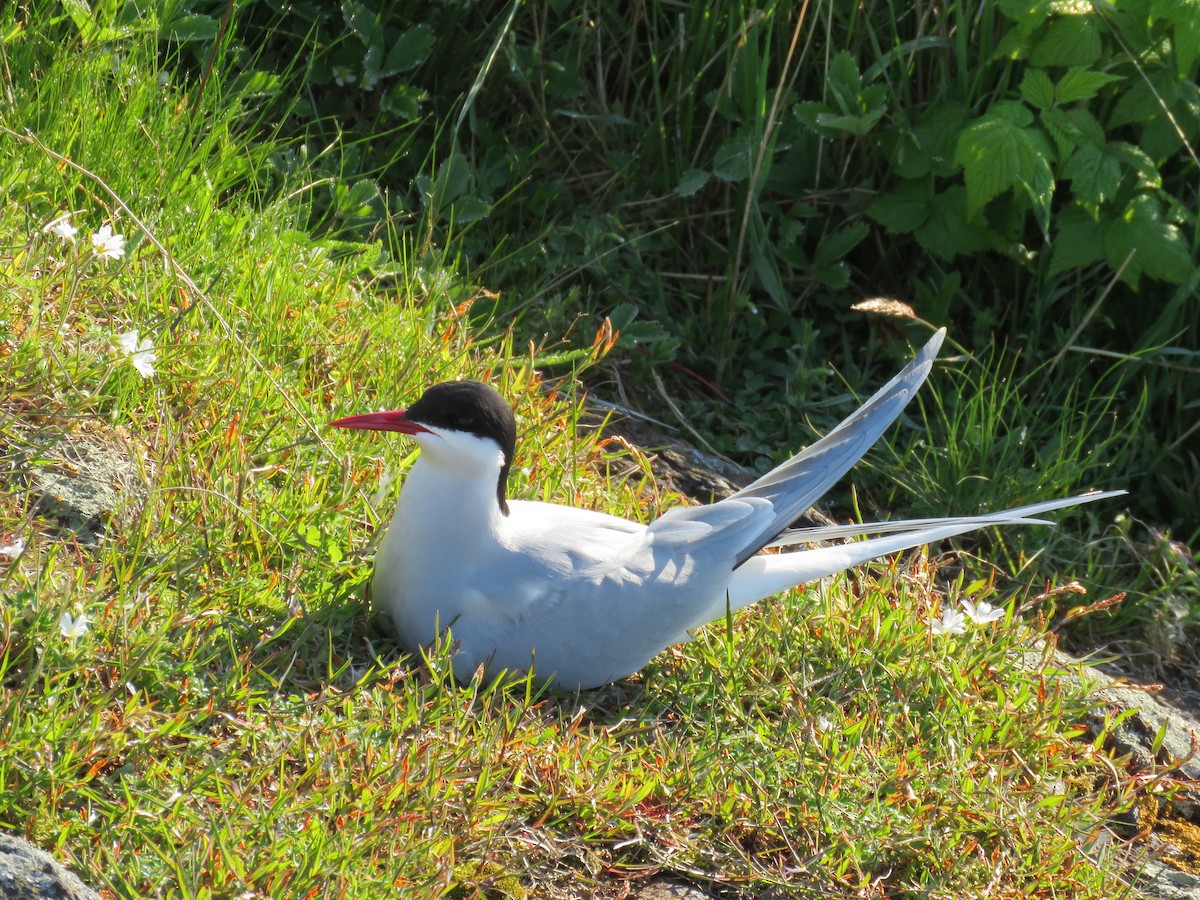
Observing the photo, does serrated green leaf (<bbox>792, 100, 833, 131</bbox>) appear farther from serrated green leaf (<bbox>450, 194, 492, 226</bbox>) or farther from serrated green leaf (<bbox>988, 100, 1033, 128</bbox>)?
serrated green leaf (<bbox>450, 194, 492, 226</bbox>)

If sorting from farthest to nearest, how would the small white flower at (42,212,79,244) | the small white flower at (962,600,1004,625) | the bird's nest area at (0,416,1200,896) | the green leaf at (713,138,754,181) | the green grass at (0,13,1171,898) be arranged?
Answer: the green leaf at (713,138,754,181) < the small white flower at (962,600,1004,625) < the small white flower at (42,212,79,244) < the bird's nest area at (0,416,1200,896) < the green grass at (0,13,1171,898)

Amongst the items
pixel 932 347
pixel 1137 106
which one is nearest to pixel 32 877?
pixel 932 347

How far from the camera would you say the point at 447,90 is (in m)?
4.01

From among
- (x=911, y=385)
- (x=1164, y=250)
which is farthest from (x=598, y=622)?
(x=1164, y=250)

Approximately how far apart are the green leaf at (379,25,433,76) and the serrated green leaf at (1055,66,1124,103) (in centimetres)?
179

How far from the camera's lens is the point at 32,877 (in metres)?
1.61

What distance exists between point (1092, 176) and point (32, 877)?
3055 mm

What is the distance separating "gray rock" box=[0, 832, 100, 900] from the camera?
A: 1594 millimetres

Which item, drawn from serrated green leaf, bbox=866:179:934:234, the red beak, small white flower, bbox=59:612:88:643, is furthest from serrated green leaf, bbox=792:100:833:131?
small white flower, bbox=59:612:88:643

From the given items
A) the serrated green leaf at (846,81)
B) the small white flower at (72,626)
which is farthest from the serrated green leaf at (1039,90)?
the small white flower at (72,626)

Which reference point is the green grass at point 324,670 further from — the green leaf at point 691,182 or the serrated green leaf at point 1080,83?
the serrated green leaf at point 1080,83

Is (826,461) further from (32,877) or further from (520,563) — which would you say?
(32,877)

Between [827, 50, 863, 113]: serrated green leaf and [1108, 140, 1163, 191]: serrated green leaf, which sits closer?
[1108, 140, 1163, 191]: serrated green leaf

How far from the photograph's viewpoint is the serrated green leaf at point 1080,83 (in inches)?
137
